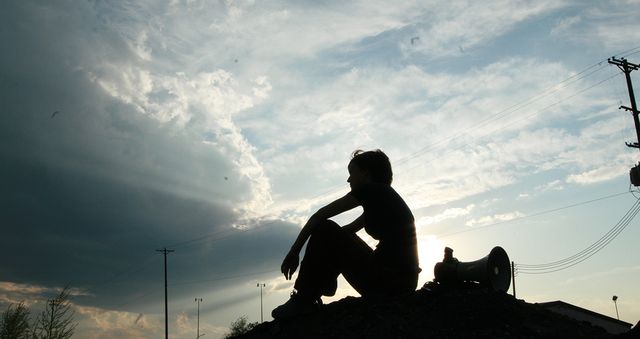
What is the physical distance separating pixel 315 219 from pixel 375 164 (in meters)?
0.90

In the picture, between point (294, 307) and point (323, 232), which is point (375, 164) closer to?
point (323, 232)

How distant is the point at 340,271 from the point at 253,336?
1.18m

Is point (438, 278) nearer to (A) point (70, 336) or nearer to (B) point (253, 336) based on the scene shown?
(B) point (253, 336)

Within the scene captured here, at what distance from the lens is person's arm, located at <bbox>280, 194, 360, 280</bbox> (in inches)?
194

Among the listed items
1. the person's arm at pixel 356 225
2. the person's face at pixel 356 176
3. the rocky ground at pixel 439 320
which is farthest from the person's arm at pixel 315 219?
the person's arm at pixel 356 225

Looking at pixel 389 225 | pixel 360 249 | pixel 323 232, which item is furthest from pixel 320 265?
pixel 389 225

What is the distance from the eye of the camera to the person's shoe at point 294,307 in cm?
524

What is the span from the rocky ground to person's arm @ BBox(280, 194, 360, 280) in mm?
673

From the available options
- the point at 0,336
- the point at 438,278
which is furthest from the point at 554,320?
the point at 0,336

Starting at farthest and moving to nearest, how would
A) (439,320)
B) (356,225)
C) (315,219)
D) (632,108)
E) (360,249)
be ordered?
1. (632,108)
2. (356,225)
3. (360,249)
4. (315,219)
5. (439,320)

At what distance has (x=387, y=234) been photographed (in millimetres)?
5117

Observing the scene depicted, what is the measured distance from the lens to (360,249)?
5145 millimetres

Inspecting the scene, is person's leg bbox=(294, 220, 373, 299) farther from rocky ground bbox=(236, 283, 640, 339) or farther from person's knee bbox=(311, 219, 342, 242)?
rocky ground bbox=(236, 283, 640, 339)

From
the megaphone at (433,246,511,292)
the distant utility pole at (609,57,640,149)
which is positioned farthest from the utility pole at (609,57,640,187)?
the megaphone at (433,246,511,292)
